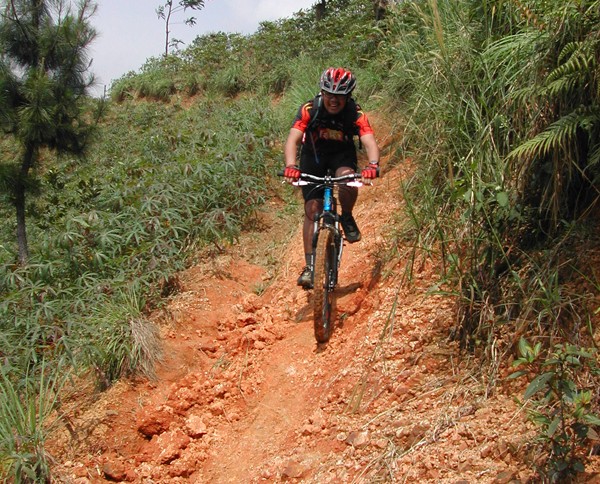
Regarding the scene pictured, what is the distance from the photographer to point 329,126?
530cm

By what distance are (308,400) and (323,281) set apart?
2.77 ft

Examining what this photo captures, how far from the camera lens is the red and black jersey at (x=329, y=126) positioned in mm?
5211

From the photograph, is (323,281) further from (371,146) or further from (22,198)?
(22,198)

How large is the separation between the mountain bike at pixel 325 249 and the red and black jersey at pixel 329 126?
425 mm

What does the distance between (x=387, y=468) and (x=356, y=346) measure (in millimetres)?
1365

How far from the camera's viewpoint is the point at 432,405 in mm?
3455

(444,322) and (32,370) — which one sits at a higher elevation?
(444,322)

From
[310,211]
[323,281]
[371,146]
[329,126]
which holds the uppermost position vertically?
[329,126]

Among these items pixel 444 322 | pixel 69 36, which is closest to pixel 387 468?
pixel 444 322

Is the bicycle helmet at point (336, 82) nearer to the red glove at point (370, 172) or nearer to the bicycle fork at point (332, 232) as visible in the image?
the red glove at point (370, 172)

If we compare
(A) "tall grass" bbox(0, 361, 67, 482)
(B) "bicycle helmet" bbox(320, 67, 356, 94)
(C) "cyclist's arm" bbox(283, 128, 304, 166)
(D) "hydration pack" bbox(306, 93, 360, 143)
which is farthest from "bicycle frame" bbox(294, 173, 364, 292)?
(A) "tall grass" bbox(0, 361, 67, 482)

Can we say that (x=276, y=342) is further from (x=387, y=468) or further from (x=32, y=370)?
(x=387, y=468)

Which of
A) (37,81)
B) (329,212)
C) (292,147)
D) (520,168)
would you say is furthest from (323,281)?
(37,81)

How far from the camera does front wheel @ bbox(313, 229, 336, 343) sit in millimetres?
4652
